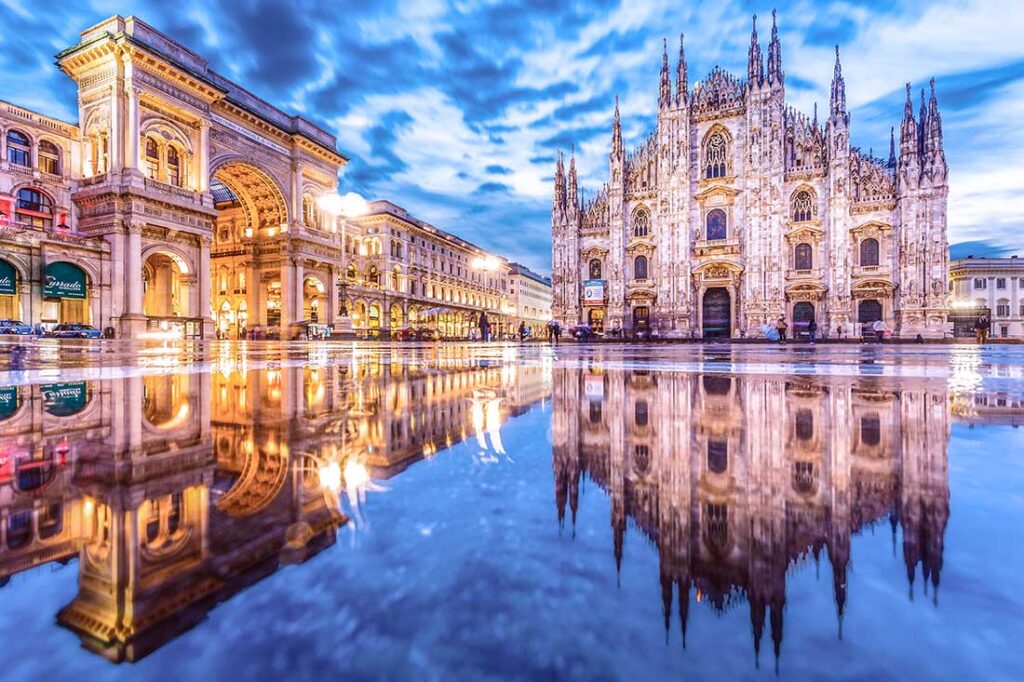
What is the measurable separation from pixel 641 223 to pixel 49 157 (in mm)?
38035

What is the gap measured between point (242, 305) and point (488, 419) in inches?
1587

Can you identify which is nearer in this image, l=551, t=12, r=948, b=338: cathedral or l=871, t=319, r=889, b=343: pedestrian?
l=871, t=319, r=889, b=343: pedestrian

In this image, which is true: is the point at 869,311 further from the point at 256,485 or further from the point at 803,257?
the point at 256,485

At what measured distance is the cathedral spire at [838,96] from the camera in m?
29.5

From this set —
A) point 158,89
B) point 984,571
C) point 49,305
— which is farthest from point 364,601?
point 49,305

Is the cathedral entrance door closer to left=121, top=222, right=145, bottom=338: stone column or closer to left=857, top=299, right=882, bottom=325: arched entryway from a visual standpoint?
left=857, top=299, right=882, bottom=325: arched entryway

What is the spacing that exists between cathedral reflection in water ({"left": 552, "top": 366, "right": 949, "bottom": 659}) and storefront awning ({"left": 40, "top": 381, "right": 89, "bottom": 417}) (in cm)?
255

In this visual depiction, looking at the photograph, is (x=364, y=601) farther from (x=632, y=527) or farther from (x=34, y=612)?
(x=632, y=527)

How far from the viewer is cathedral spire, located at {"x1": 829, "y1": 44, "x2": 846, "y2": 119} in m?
29.5

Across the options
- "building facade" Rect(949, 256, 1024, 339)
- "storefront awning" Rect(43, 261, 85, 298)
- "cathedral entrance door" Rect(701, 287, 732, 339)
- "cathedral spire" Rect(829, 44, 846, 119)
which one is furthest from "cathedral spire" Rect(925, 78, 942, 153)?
"storefront awning" Rect(43, 261, 85, 298)

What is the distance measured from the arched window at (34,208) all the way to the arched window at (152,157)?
27.6ft

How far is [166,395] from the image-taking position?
319cm

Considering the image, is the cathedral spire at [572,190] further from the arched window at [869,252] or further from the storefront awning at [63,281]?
the storefront awning at [63,281]

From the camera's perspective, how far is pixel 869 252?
30.4m
